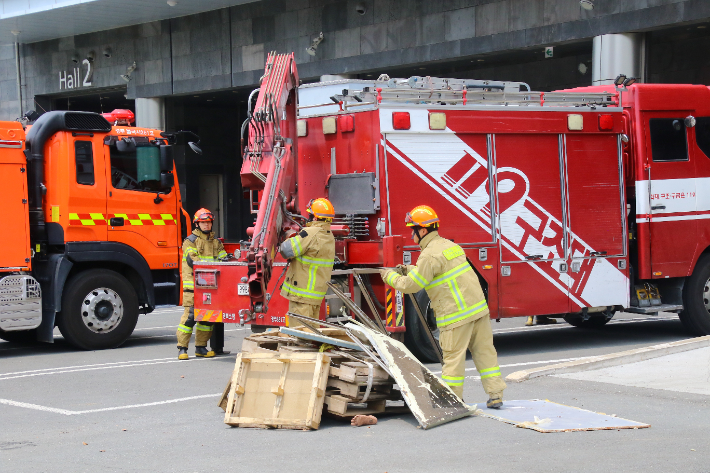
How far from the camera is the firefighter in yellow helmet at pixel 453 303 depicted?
7434 millimetres

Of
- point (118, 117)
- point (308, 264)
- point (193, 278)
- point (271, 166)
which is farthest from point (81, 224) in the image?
point (308, 264)

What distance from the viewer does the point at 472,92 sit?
1101cm

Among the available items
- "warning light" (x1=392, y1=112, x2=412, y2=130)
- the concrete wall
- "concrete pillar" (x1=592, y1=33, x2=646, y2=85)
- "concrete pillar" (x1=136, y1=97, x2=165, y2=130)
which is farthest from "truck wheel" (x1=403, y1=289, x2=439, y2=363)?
"concrete pillar" (x1=136, y1=97, x2=165, y2=130)

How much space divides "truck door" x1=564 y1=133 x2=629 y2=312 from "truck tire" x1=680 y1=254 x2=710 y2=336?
3.24 ft

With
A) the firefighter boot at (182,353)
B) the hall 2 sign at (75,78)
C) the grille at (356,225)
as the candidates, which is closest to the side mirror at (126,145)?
the firefighter boot at (182,353)

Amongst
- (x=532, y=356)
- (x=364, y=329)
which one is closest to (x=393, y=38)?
(x=532, y=356)

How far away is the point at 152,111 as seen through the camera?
93.4ft

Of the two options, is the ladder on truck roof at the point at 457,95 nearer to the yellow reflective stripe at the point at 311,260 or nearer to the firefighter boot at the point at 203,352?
the yellow reflective stripe at the point at 311,260

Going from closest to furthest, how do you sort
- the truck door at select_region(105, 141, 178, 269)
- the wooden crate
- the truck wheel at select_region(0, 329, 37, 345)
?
1. the wooden crate
2. the truck door at select_region(105, 141, 178, 269)
3. the truck wheel at select_region(0, 329, 37, 345)

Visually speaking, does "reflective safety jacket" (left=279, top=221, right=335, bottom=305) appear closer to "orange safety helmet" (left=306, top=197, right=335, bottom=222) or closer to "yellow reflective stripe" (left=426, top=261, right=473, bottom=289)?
"orange safety helmet" (left=306, top=197, right=335, bottom=222)

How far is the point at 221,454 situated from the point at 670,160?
8019 millimetres

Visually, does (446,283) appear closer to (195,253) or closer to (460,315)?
(460,315)

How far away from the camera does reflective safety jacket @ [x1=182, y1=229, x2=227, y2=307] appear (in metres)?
11.4

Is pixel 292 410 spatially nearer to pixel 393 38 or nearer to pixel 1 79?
pixel 393 38
